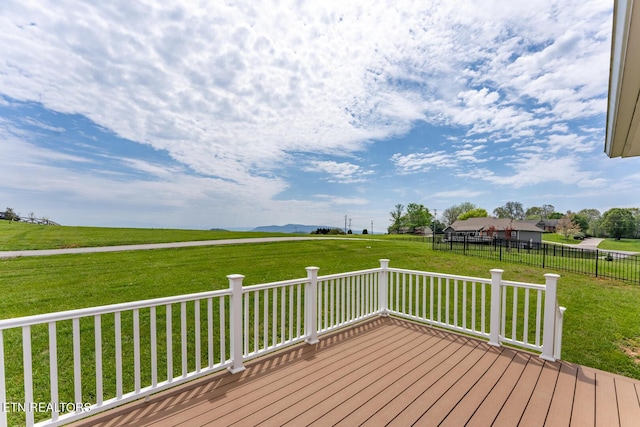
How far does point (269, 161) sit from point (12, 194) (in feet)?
40.6

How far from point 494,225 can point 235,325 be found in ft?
135

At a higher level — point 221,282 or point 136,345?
point 136,345

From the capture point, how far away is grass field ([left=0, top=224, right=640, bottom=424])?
507cm

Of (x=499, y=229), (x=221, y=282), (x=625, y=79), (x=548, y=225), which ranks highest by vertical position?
(x=625, y=79)

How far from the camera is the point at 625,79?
57.6 inches

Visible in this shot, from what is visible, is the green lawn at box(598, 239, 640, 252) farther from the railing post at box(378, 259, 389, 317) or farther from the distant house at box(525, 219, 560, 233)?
the railing post at box(378, 259, 389, 317)

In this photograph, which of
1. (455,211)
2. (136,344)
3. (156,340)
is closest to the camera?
(136,344)

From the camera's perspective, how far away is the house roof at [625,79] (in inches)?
43.4

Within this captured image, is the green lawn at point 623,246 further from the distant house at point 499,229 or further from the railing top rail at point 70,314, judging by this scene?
the railing top rail at point 70,314

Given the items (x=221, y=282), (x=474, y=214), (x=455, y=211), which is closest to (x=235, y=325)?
(x=221, y=282)

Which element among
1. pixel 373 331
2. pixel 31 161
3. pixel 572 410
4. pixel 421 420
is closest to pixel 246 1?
pixel 373 331

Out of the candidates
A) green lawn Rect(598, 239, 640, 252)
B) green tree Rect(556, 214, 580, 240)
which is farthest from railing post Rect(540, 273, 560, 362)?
green tree Rect(556, 214, 580, 240)

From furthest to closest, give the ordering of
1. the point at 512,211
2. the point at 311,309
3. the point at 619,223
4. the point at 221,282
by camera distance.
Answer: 1. the point at 512,211
2. the point at 619,223
3. the point at 221,282
4. the point at 311,309

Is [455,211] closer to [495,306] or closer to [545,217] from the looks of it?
[545,217]
